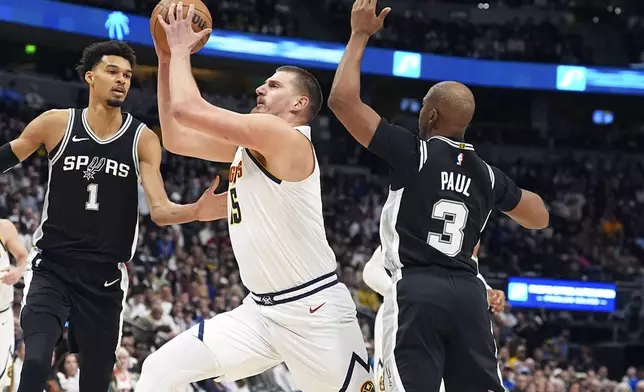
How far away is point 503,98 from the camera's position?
2725cm

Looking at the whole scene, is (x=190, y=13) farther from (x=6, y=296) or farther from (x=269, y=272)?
(x=6, y=296)

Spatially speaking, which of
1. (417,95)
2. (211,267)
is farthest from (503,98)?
(211,267)

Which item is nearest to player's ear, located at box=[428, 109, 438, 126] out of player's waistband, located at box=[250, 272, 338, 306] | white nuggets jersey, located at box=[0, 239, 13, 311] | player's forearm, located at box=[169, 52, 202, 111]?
player's waistband, located at box=[250, 272, 338, 306]

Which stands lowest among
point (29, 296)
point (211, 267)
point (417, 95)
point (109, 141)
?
point (211, 267)

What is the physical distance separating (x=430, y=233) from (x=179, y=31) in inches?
59.6

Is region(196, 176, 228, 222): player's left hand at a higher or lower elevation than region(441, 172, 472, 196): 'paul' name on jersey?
lower

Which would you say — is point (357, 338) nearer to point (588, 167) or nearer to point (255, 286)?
point (255, 286)

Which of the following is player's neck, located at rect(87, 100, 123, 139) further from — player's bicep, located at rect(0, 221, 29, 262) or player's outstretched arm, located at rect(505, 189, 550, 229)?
player's outstretched arm, located at rect(505, 189, 550, 229)

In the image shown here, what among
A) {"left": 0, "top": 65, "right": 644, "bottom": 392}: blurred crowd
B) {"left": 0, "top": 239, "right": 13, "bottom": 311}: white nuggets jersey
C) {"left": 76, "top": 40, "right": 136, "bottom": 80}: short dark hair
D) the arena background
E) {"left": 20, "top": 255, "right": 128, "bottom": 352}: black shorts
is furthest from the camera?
the arena background

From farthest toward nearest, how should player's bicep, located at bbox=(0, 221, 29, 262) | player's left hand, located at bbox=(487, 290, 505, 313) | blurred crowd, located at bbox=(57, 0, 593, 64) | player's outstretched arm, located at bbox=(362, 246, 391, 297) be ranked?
blurred crowd, located at bbox=(57, 0, 593, 64)
player's bicep, located at bbox=(0, 221, 29, 262)
player's outstretched arm, located at bbox=(362, 246, 391, 297)
player's left hand, located at bbox=(487, 290, 505, 313)

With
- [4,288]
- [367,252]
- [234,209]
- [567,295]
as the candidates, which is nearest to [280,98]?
[234,209]

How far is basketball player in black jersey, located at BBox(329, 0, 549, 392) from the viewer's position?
420 cm

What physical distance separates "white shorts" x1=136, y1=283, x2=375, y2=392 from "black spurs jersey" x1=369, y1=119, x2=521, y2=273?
1.37 feet

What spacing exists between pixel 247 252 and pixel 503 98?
23.6 m
